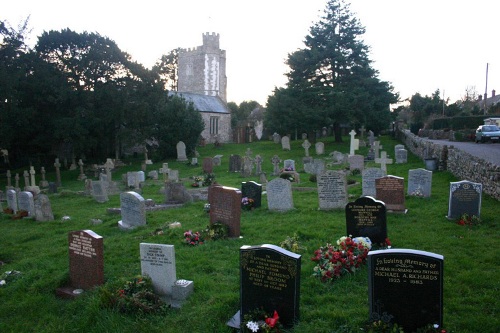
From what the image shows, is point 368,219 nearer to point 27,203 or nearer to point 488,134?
point 27,203

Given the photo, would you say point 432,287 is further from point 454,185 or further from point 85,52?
point 85,52

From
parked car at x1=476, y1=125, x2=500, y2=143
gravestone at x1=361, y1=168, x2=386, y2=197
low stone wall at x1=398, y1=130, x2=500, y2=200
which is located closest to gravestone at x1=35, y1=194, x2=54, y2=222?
gravestone at x1=361, y1=168, x2=386, y2=197

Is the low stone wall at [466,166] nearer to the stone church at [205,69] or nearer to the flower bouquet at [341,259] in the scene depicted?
the flower bouquet at [341,259]

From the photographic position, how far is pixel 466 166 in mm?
14039

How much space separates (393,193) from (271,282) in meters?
6.47

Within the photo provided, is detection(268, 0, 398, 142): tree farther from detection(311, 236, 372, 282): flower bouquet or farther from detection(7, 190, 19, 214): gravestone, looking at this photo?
detection(311, 236, 372, 282): flower bouquet

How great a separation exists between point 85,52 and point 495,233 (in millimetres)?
30342

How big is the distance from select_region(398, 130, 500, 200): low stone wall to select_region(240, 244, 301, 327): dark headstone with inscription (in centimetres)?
871

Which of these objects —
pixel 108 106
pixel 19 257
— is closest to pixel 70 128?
Result: pixel 108 106

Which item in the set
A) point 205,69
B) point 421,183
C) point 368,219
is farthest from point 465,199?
point 205,69

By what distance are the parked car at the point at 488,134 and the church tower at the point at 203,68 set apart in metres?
34.0

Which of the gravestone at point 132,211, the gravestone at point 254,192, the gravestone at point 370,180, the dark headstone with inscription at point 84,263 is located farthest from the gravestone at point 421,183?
the dark headstone with inscription at point 84,263

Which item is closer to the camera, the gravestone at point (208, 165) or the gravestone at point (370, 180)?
the gravestone at point (370, 180)

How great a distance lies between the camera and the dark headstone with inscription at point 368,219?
7625 millimetres
